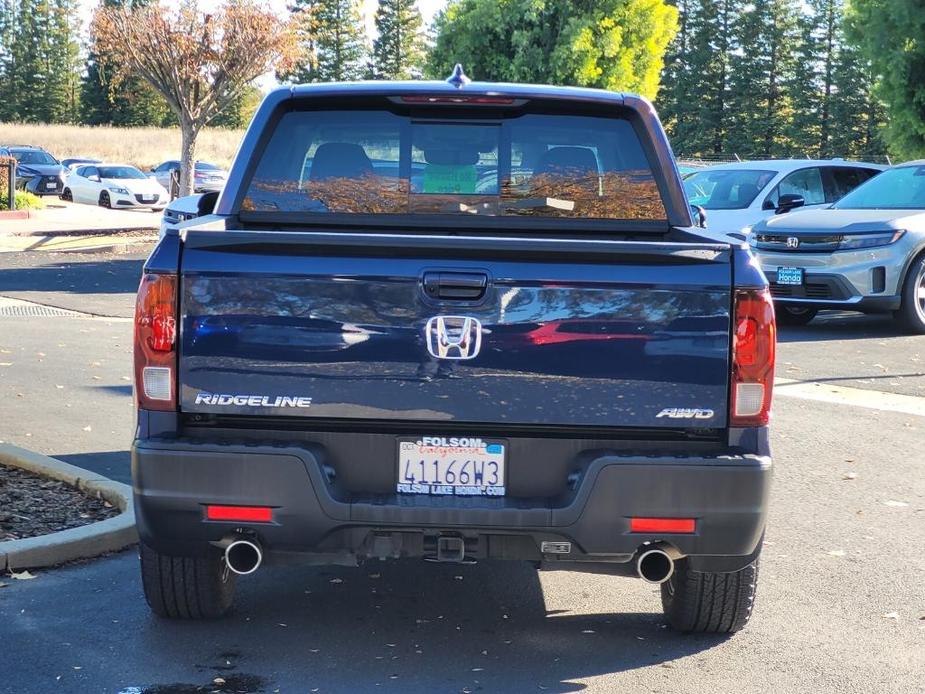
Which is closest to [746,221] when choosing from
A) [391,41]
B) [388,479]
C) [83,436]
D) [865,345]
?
[865,345]

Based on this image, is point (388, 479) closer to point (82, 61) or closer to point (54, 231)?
point (54, 231)

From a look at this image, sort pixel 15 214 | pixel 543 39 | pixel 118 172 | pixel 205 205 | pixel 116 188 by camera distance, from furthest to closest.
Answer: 1. pixel 118 172
2. pixel 116 188
3. pixel 543 39
4. pixel 15 214
5. pixel 205 205

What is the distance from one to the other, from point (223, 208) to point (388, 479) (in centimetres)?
150

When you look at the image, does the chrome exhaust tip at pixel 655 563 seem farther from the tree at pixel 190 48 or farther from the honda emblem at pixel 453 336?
the tree at pixel 190 48

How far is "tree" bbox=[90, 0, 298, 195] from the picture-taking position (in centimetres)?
2714

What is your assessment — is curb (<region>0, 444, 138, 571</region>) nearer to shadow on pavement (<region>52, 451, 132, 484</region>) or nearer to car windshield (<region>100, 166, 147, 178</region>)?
shadow on pavement (<region>52, 451, 132, 484</region>)

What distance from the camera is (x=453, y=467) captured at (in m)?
4.05

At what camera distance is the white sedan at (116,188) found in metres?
35.8

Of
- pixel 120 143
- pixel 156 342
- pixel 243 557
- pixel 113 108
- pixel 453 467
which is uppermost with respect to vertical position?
pixel 113 108

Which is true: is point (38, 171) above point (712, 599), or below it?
above

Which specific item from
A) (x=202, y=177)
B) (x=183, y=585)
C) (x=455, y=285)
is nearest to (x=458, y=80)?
(x=455, y=285)

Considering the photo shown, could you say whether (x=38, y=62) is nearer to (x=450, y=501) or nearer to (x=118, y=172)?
(x=118, y=172)

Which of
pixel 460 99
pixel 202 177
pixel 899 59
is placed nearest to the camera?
pixel 460 99

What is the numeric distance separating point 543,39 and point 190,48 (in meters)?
10.2
